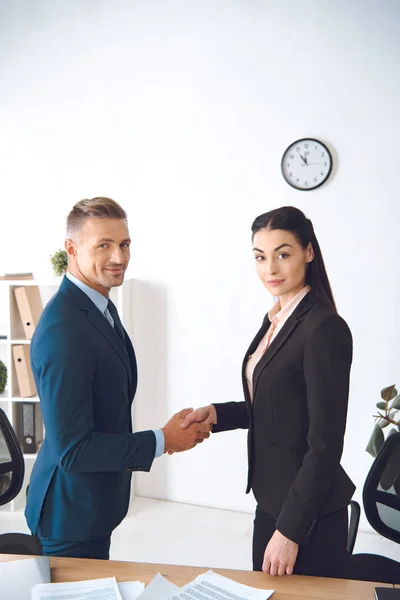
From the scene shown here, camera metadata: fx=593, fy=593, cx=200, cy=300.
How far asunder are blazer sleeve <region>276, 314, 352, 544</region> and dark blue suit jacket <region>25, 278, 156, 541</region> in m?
0.46

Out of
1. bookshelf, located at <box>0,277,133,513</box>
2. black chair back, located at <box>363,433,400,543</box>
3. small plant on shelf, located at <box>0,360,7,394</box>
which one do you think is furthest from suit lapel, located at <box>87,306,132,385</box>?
small plant on shelf, located at <box>0,360,7,394</box>

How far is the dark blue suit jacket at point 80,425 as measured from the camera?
159 cm

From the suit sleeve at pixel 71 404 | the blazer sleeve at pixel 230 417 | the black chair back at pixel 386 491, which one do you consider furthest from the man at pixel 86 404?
the black chair back at pixel 386 491

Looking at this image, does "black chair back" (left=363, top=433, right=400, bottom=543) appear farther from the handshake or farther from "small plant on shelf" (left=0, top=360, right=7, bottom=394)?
"small plant on shelf" (left=0, top=360, right=7, bottom=394)

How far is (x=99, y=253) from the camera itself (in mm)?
1781

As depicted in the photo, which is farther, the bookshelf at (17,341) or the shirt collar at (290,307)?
the bookshelf at (17,341)

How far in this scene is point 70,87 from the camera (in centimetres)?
408

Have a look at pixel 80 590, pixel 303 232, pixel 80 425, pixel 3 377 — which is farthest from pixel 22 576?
pixel 3 377

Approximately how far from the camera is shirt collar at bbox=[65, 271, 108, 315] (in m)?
1.77

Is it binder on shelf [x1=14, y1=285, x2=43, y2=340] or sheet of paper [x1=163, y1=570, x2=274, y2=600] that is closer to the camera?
sheet of paper [x1=163, y1=570, x2=274, y2=600]

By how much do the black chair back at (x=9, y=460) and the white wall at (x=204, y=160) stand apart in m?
1.82

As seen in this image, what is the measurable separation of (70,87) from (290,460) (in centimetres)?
334

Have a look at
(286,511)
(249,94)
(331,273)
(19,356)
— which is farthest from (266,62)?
(286,511)

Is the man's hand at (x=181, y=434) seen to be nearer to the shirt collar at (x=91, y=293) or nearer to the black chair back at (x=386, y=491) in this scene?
the shirt collar at (x=91, y=293)
